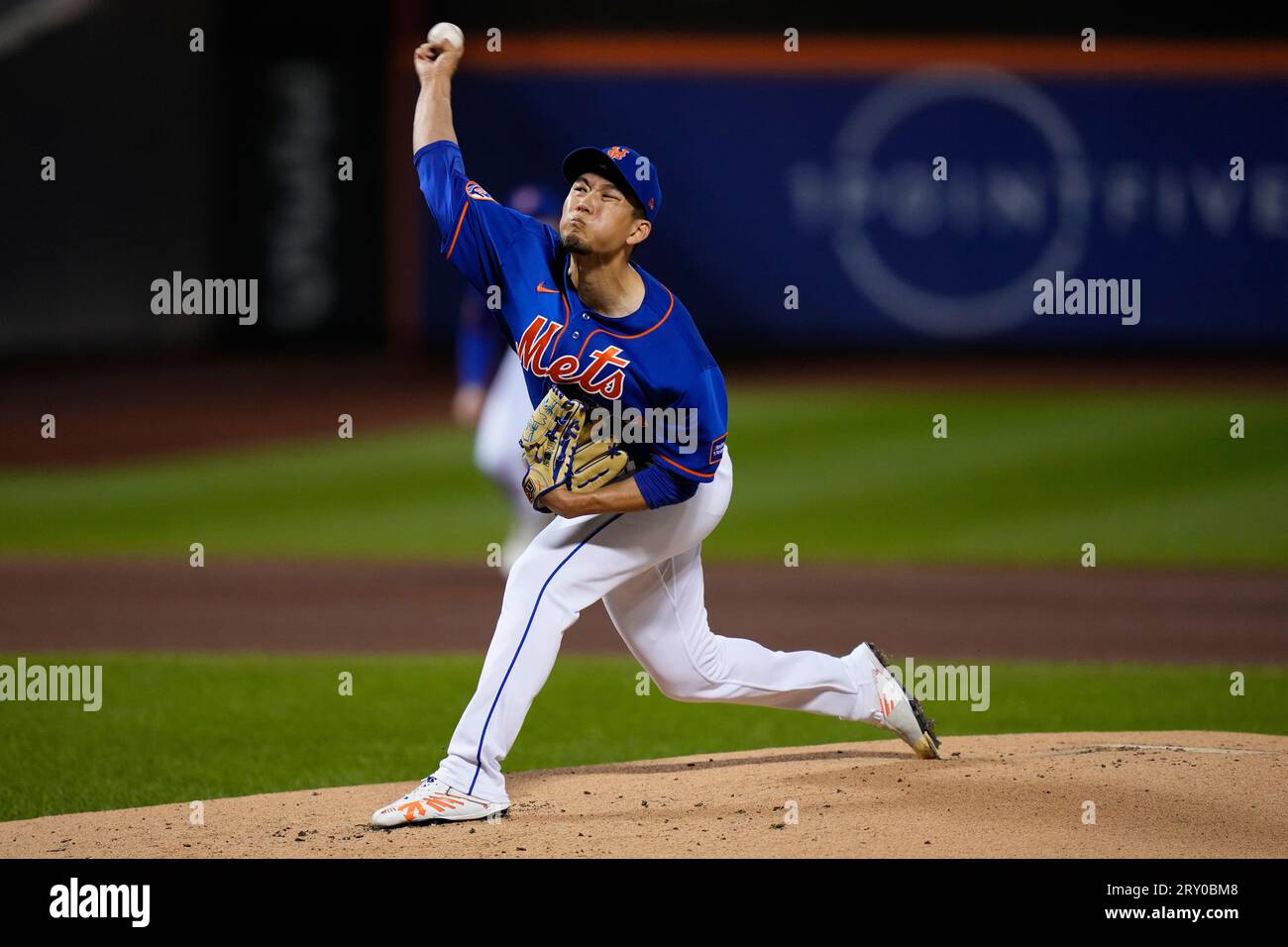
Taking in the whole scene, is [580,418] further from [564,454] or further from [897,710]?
[897,710]

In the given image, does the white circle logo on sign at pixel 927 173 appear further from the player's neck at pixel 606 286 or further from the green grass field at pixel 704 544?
the player's neck at pixel 606 286

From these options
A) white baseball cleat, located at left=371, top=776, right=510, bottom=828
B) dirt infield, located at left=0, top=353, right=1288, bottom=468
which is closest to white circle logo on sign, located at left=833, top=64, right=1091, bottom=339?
dirt infield, located at left=0, top=353, right=1288, bottom=468

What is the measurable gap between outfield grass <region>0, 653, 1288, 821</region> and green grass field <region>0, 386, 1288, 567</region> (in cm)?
392

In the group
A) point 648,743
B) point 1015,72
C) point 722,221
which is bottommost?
point 648,743

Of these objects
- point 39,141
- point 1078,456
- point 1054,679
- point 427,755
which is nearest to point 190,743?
point 427,755

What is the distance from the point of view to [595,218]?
5441 millimetres

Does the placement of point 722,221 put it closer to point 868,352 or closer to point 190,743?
point 868,352

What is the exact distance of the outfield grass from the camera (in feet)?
22.6

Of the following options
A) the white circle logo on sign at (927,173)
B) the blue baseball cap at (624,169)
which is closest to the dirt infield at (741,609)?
the blue baseball cap at (624,169)

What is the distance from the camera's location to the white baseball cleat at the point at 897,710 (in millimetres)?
6273

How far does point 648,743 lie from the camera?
7.51 meters

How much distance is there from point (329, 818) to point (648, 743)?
2.15m

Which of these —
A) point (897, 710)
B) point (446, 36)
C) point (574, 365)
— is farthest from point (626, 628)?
point (446, 36)

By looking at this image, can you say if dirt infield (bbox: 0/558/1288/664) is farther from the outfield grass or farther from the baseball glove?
the baseball glove
